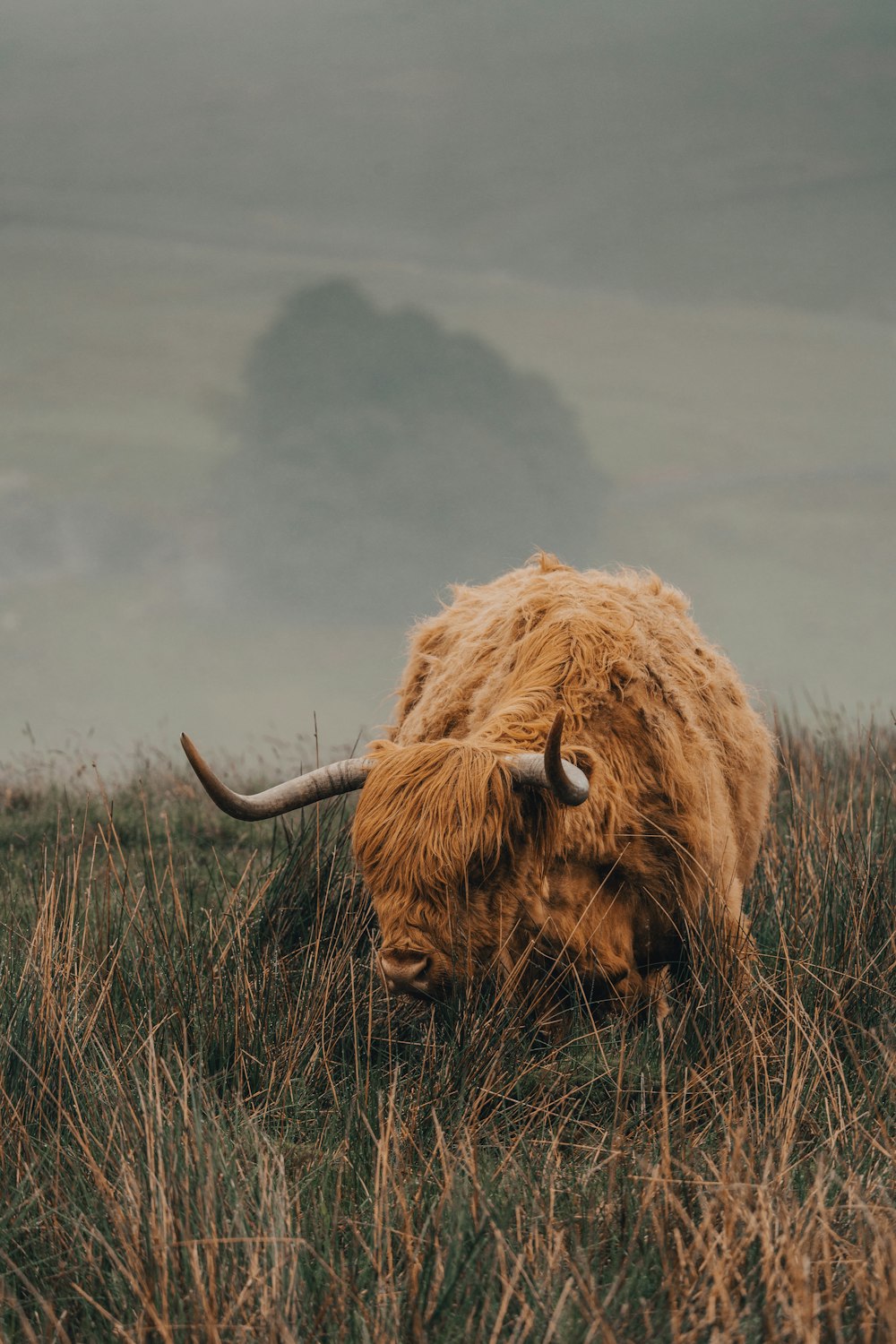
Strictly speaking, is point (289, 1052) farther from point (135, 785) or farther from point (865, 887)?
point (135, 785)

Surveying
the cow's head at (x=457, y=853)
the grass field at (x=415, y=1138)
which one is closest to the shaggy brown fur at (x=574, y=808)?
the cow's head at (x=457, y=853)

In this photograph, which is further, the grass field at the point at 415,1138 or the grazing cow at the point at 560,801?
the grazing cow at the point at 560,801

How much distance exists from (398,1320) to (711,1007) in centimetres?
200

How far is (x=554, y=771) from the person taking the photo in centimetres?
364

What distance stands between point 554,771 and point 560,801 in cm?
19

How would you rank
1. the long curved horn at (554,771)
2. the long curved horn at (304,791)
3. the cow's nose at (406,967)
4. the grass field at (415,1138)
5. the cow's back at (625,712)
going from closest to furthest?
the grass field at (415,1138) < the long curved horn at (554,771) < the cow's nose at (406,967) < the cow's back at (625,712) < the long curved horn at (304,791)

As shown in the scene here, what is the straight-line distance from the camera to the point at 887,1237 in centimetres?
249

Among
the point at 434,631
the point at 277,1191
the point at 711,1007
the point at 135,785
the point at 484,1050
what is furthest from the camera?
the point at 135,785

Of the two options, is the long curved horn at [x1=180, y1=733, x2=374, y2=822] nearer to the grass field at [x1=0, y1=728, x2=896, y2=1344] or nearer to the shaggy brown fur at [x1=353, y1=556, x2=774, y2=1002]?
the shaggy brown fur at [x1=353, y1=556, x2=774, y2=1002]

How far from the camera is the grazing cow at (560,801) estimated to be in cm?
383

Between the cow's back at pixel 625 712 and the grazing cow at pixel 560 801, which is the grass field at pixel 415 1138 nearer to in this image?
the grazing cow at pixel 560 801

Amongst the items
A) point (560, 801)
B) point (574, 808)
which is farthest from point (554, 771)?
point (574, 808)

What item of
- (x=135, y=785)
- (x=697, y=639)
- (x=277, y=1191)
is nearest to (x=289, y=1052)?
(x=277, y=1191)

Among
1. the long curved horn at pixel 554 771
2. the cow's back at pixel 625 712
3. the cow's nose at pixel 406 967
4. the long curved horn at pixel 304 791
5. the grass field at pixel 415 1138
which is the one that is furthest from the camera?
the long curved horn at pixel 304 791
